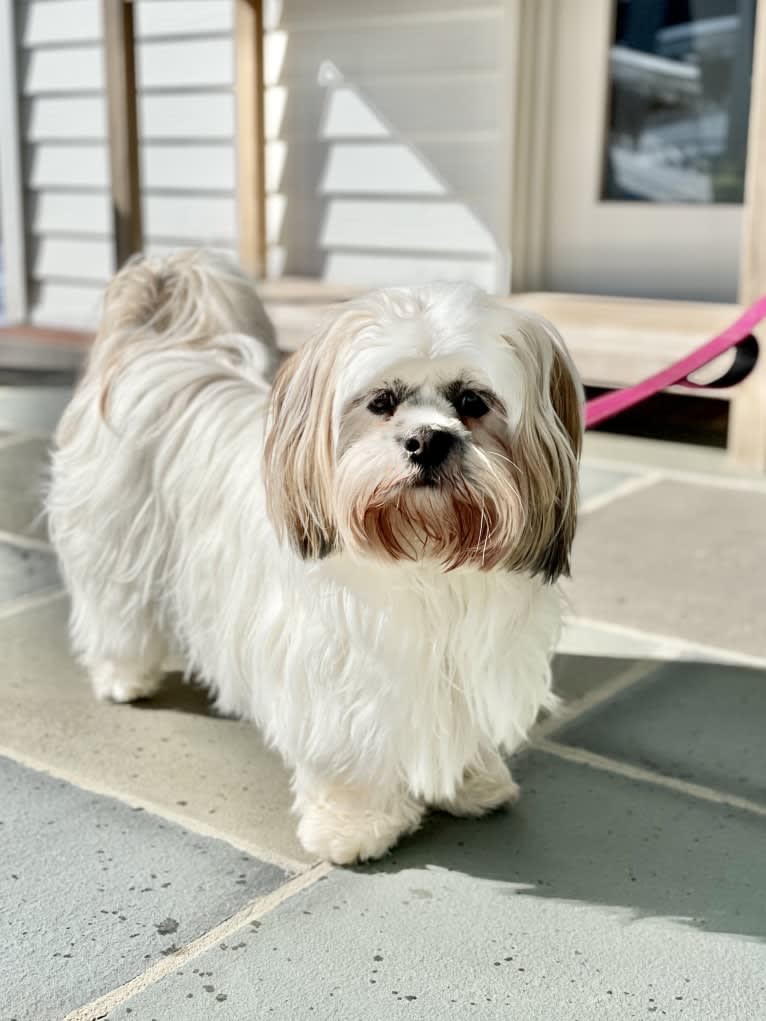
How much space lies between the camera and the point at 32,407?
6.14 metres

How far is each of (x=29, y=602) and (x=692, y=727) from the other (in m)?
1.91

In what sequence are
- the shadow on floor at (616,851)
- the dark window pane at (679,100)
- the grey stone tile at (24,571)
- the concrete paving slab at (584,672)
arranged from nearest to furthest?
1. the shadow on floor at (616,851)
2. the concrete paving slab at (584,672)
3. the grey stone tile at (24,571)
4. the dark window pane at (679,100)

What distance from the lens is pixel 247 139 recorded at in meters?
7.21

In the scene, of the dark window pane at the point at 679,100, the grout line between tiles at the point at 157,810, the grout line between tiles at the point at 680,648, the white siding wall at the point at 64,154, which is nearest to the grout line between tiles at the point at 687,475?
the grout line between tiles at the point at 680,648

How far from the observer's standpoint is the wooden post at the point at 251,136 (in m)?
7.05

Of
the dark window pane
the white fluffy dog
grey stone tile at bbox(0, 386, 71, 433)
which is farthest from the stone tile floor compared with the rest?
the dark window pane

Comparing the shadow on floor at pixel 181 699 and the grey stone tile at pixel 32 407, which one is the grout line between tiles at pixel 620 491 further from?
the grey stone tile at pixel 32 407

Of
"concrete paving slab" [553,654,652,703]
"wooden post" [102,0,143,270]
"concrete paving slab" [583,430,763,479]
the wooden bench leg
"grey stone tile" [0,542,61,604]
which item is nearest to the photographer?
"concrete paving slab" [553,654,652,703]

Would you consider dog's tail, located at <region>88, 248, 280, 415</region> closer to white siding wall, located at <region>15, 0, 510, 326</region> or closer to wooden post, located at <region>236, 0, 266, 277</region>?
white siding wall, located at <region>15, 0, 510, 326</region>

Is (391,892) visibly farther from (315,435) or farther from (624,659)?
(624,659)

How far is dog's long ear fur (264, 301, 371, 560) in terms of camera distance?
199 centimetres

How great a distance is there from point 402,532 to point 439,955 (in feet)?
2.24

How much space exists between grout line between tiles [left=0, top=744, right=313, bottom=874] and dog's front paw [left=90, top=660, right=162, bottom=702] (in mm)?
301

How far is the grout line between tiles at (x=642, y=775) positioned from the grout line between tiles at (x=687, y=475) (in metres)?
2.30
